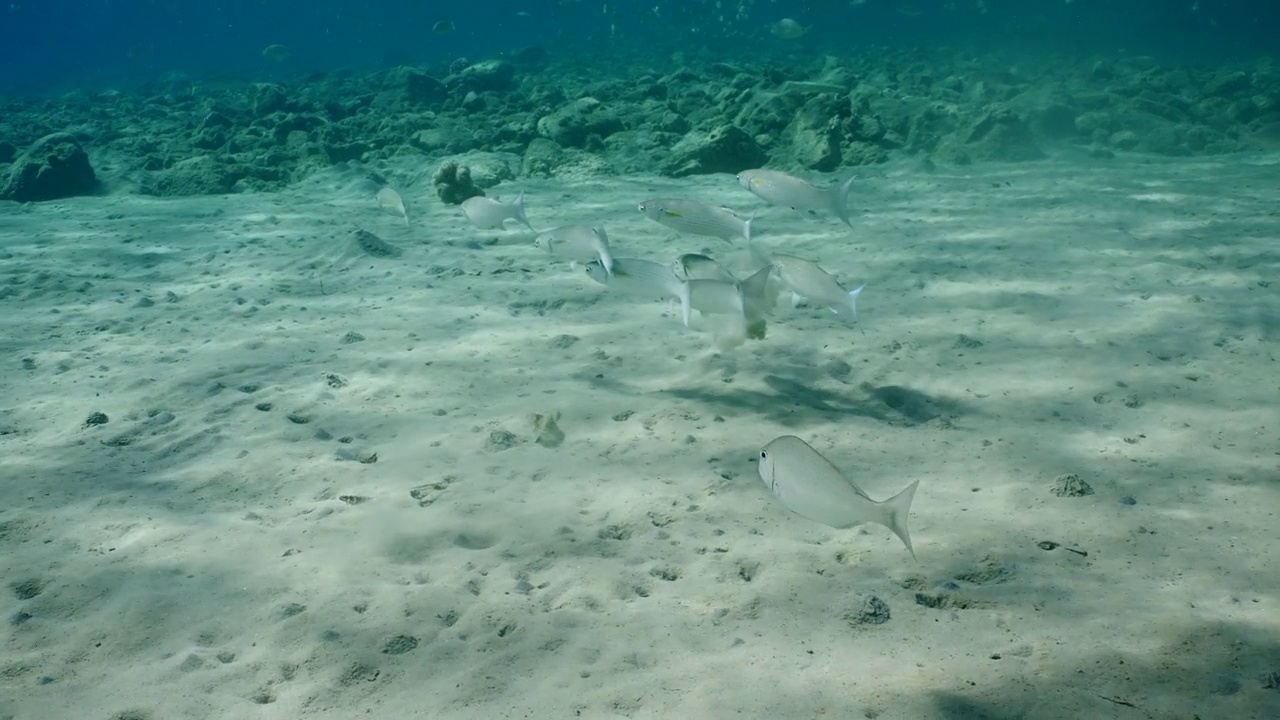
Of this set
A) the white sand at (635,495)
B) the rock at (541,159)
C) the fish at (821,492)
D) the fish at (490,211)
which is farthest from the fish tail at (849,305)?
the rock at (541,159)

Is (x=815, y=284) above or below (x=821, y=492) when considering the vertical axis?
above

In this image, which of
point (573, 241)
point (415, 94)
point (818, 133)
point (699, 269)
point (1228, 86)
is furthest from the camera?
point (415, 94)

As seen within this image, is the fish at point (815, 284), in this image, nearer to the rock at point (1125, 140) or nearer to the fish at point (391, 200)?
the fish at point (391, 200)

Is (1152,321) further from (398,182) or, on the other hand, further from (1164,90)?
(1164,90)

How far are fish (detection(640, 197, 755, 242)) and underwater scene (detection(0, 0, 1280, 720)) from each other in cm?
3

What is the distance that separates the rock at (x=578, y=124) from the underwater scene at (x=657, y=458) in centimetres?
421

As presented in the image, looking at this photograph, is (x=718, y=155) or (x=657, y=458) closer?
(x=657, y=458)

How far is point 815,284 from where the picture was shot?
4.32m

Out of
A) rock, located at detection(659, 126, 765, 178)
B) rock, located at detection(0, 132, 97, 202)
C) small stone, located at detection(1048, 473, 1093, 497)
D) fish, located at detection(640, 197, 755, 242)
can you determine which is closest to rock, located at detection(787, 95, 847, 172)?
rock, located at detection(659, 126, 765, 178)

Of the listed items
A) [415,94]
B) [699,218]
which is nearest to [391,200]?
[699,218]

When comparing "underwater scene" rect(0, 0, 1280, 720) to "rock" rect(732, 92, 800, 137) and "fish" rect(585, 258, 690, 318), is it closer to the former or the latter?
"fish" rect(585, 258, 690, 318)

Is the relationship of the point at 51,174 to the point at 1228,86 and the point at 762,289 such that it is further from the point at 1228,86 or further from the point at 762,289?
the point at 1228,86

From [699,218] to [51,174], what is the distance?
13.5 m

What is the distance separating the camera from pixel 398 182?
1306 centimetres
